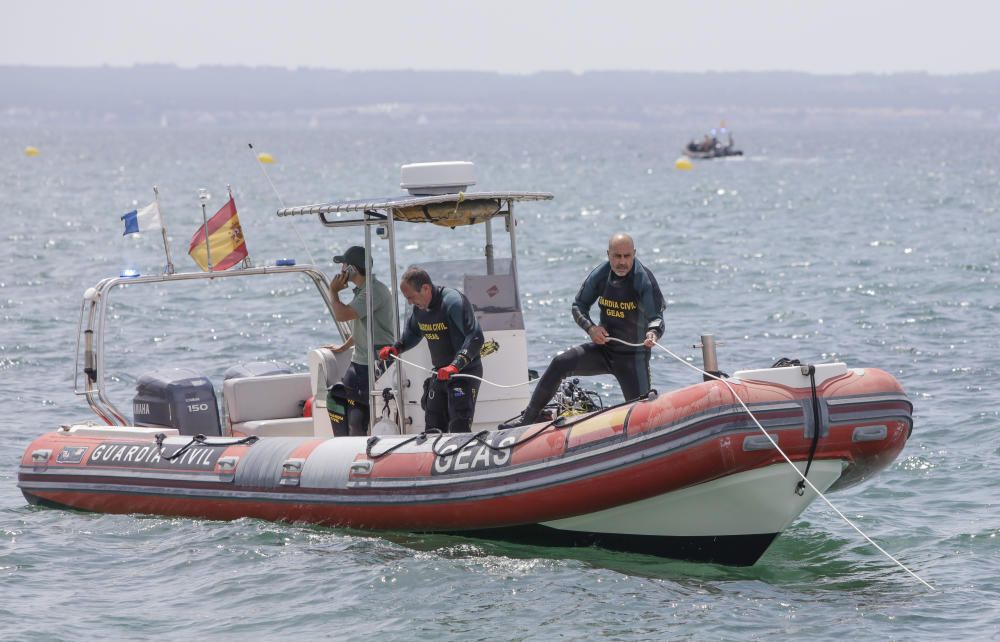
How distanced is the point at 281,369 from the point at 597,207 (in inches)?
1484

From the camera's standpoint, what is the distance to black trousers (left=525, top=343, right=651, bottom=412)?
31.4ft

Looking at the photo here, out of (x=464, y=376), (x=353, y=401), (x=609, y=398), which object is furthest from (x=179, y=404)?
(x=609, y=398)

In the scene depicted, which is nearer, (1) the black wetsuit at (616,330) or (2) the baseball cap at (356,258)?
(1) the black wetsuit at (616,330)

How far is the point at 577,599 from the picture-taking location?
339 inches

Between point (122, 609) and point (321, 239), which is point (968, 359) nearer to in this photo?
point (122, 609)

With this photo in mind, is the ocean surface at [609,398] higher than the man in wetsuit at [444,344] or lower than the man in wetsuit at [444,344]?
lower

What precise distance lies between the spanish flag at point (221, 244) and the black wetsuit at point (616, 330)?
9.04 feet

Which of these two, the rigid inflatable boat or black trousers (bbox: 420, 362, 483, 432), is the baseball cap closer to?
the rigid inflatable boat

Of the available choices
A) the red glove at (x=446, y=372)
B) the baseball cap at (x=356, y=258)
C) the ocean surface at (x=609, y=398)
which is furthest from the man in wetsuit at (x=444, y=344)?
the ocean surface at (x=609, y=398)

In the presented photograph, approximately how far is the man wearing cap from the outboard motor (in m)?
1.37

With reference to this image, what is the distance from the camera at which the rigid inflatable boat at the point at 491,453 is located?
838 cm

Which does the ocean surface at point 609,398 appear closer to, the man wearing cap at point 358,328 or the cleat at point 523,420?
the cleat at point 523,420

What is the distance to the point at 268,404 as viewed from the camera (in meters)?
11.7

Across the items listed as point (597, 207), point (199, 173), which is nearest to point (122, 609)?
point (597, 207)
